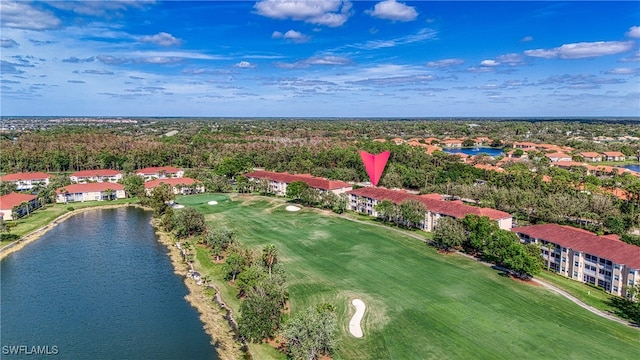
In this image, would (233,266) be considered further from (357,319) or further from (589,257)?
(589,257)

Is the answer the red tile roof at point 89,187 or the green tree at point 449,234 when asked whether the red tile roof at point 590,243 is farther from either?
the red tile roof at point 89,187

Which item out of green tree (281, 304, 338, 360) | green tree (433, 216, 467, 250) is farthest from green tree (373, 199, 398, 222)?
green tree (281, 304, 338, 360)

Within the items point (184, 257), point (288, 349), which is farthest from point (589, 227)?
point (184, 257)

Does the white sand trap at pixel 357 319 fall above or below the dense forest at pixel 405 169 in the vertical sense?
below

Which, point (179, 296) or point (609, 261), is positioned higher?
point (609, 261)

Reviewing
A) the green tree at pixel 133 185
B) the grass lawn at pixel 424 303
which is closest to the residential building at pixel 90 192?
the green tree at pixel 133 185

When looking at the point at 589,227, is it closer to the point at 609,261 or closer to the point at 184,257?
the point at 609,261
